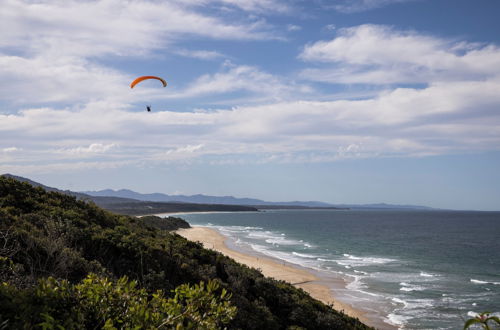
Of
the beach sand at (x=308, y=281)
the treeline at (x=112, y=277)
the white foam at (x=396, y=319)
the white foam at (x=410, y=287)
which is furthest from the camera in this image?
the white foam at (x=410, y=287)

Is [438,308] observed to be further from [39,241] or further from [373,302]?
[39,241]

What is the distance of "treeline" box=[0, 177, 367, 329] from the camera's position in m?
4.41

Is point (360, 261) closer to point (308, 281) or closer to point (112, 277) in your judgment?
point (308, 281)

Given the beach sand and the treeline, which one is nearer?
the treeline

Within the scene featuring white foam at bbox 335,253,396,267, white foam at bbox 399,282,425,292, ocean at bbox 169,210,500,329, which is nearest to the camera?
ocean at bbox 169,210,500,329

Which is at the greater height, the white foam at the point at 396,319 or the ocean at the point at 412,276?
the white foam at the point at 396,319

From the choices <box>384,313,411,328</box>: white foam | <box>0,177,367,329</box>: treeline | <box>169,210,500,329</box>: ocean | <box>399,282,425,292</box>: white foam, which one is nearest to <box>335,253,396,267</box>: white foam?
<box>169,210,500,329</box>: ocean

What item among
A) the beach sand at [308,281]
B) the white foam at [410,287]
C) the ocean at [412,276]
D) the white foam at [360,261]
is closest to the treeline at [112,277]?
the ocean at [412,276]

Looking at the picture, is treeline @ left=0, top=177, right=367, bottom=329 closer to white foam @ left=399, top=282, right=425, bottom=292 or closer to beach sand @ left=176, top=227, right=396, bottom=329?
beach sand @ left=176, top=227, right=396, bottom=329

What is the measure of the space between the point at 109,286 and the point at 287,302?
1002 cm

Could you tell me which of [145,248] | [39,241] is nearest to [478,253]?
[145,248]

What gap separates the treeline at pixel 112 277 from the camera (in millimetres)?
4406

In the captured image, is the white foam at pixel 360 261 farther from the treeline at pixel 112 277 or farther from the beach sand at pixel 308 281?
the treeline at pixel 112 277

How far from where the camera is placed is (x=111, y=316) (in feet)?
14.6
